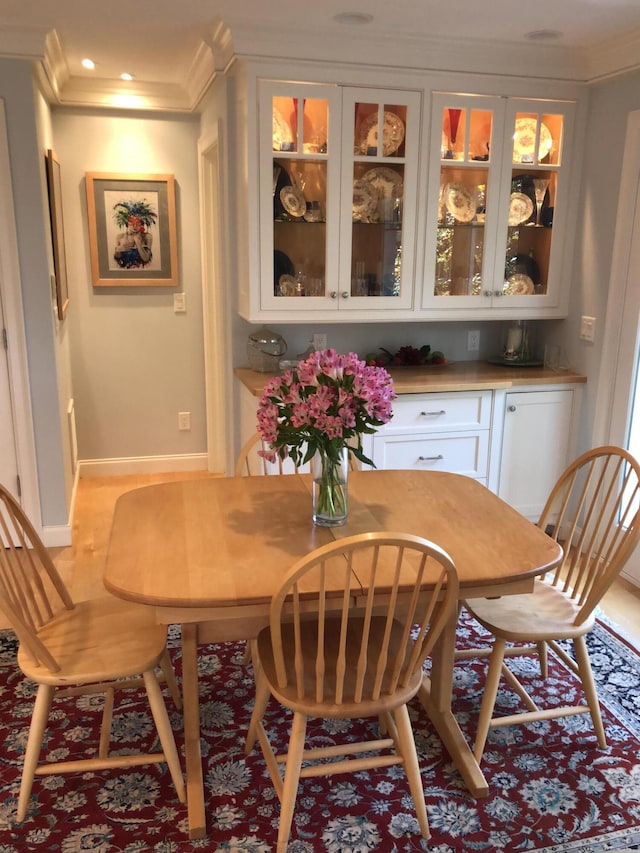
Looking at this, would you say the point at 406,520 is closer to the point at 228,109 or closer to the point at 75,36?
the point at 228,109

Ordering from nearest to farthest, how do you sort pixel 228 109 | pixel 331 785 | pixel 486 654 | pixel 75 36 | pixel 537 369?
1. pixel 331 785
2. pixel 486 654
3. pixel 75 36
4. pixel 228 109
5. pixel 537 369

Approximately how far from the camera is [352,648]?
1.94 metres

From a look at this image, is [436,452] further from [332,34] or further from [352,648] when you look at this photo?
[332,34]

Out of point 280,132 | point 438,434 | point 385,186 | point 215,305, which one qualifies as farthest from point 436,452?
point 215,305

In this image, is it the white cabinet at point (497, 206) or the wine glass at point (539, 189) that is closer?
the white cabinet at point (497, 206)

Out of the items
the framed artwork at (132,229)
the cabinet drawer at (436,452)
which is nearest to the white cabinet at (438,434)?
the cabinet drawer at (436,452)

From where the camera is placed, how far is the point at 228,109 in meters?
3.40

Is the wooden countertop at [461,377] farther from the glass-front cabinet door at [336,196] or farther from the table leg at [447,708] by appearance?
the table leg at [447,708]

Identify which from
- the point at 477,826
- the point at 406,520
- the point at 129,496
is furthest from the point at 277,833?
the point at 129,496

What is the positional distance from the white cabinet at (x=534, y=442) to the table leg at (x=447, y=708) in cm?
154

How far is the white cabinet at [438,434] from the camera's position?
3.39 meters

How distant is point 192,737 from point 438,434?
1.88 metres

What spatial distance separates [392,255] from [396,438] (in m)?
0.88

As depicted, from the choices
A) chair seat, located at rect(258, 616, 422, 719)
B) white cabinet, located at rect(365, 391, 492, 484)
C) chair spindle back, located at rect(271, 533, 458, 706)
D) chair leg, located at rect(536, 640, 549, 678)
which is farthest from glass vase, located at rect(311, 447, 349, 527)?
white cabinet, located at rect(365, 391, 492, 484)
